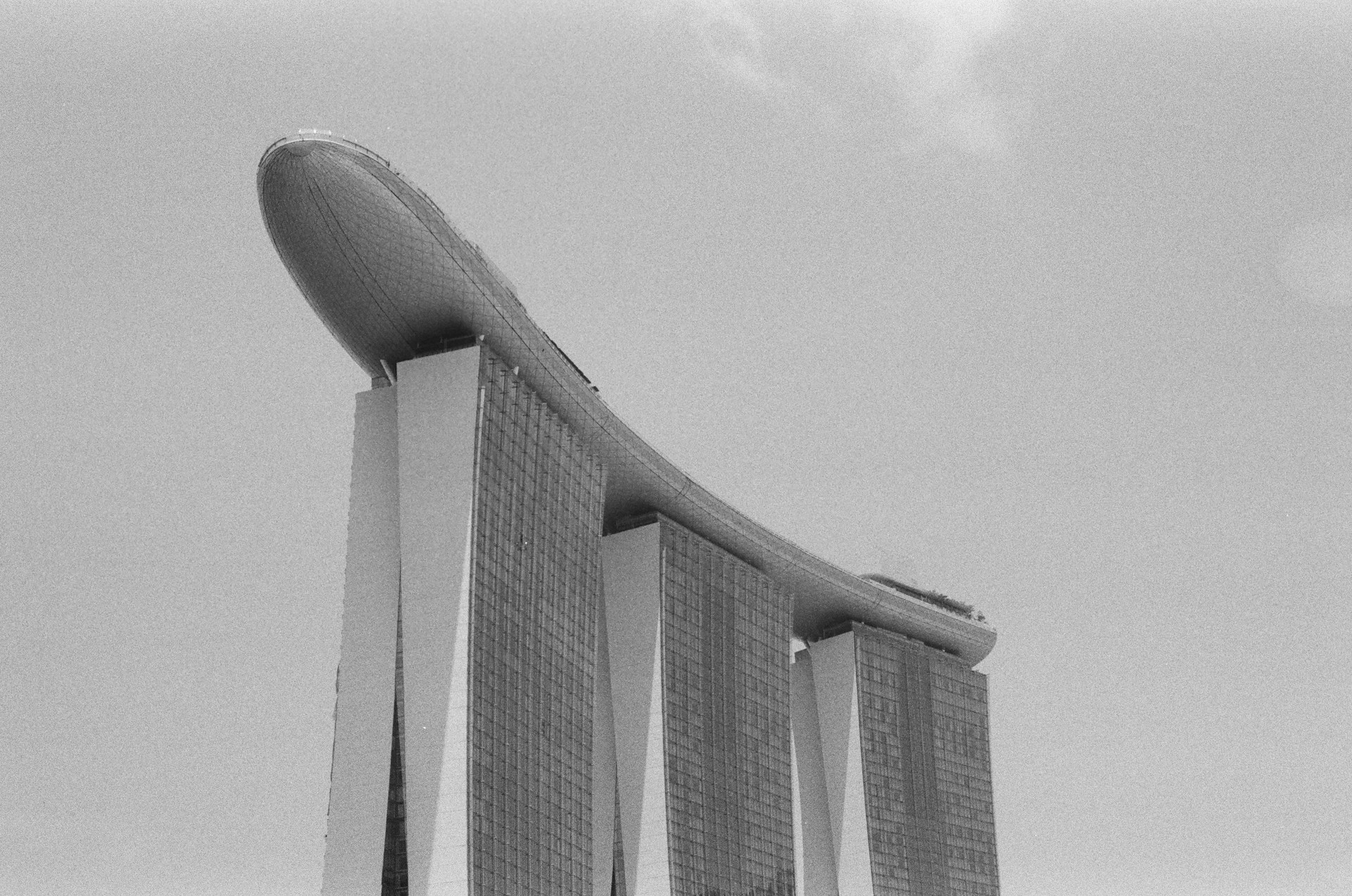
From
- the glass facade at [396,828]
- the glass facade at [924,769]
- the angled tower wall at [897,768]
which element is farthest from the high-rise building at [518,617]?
the glass facade at [924,769]

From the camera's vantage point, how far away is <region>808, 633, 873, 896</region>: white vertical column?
116625 mm

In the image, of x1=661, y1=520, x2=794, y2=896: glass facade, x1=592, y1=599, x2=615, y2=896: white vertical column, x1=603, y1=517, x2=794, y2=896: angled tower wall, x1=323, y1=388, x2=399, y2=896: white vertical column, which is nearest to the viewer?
x1=323, y1=388, x2=399, y2=896: white vertical column

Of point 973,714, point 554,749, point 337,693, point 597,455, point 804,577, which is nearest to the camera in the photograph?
point 337,693

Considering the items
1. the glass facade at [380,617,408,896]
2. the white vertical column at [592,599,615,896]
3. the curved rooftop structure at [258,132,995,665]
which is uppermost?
the curved rooftop structure at [258,132,995,665]

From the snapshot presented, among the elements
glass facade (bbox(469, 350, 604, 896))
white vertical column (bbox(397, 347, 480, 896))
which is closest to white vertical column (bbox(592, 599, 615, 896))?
glass facade (bbox(469, 350, 604, 896))

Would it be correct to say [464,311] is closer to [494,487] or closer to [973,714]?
[494,487]

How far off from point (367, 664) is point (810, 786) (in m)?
57.0

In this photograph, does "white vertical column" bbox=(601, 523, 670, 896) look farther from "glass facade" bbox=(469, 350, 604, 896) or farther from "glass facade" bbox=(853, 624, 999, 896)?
"glass facade" bbox=(853, 624, 999, 896)

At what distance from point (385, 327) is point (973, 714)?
247 feet

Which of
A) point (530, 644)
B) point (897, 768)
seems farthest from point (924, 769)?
point (530, 644)

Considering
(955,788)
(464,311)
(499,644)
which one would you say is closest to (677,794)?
(499,644)

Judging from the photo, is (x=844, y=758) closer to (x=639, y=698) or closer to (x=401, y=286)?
(x=639, y=698)

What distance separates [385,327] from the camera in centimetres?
7488

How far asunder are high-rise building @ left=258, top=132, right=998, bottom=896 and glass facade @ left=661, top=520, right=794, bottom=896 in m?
0.21
